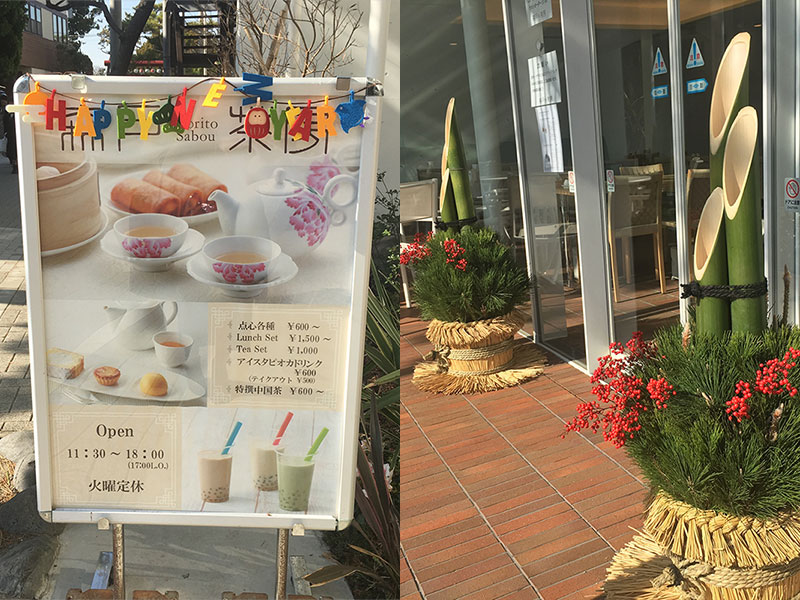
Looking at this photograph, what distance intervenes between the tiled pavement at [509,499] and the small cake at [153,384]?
1.24 metres

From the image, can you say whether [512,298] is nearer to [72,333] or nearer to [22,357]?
[22,357]

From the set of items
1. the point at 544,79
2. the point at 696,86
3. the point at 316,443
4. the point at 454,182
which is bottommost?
the point at 316,443

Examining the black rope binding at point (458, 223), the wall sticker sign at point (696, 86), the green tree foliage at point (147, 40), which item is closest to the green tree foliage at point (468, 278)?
the black rope binding at point (458, 223)

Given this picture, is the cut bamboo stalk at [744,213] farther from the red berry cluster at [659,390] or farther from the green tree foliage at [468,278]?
the green tree foliage at [468,278]

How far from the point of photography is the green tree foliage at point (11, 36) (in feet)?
12.2

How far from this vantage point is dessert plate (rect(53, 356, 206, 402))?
1979mm

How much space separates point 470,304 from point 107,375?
9.37 feet

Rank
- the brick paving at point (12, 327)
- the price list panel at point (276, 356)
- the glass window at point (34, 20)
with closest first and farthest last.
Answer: the price list panel at point (276, 356), the brick paving at point (12, 327), the glass window at point (34, 20)

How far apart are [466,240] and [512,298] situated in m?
0.44

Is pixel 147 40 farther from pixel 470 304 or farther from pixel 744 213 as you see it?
pixel 744 213

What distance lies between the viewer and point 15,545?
2838mm

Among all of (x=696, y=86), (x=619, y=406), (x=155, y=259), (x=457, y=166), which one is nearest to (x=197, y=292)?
(x=155, y=259)

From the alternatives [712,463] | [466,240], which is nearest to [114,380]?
[712,463]

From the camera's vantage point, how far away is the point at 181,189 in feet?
6.18
